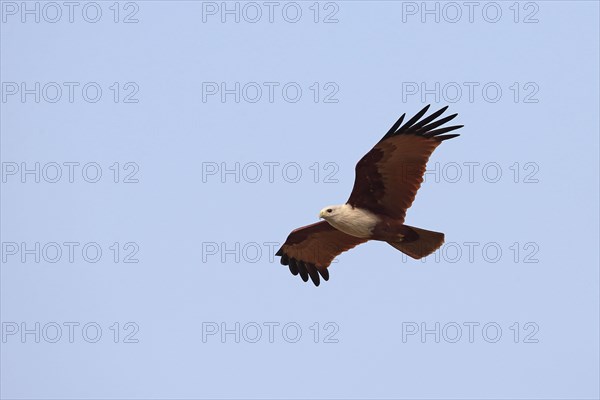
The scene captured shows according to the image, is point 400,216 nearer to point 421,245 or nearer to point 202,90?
point 421,245

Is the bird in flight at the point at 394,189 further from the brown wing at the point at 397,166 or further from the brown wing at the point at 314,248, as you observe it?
the brown wing at the point at 314,248

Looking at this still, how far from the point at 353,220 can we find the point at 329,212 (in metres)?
0.45

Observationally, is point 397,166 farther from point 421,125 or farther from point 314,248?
point 314,248

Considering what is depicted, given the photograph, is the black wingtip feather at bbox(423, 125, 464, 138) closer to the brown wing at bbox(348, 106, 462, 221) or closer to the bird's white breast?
the brown wing at bbox(348, 106, 462, 221)

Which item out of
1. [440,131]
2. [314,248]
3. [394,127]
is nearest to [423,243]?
[440,131]

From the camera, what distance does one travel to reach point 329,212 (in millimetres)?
20641

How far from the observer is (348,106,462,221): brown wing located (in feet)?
67.1

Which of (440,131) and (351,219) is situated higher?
(440,131)

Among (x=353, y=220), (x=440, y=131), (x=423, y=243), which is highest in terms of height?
(x=440, y=131)

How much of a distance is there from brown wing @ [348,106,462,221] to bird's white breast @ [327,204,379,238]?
136 millimetres

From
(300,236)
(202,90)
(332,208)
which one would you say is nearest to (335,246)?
(300,236)

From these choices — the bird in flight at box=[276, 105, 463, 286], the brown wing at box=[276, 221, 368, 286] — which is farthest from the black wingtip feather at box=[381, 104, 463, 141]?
the brown wing at box=[276, 221, 368, 286]

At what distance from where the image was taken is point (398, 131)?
67.2 feet

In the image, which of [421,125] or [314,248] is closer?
[421,125]
